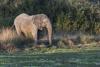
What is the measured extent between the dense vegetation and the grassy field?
228 inches

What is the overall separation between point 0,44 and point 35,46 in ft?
5.52

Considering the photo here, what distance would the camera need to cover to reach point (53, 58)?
18.7m

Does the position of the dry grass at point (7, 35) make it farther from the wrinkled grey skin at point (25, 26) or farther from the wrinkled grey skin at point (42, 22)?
the wrinkled grey skin at point (42, 22)

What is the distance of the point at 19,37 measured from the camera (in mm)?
24312

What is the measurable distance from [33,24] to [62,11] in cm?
473

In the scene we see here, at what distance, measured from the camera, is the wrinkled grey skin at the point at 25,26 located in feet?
81.3

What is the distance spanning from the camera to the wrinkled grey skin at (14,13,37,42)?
2479 cm

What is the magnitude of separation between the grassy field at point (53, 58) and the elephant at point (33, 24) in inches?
A: 88.1

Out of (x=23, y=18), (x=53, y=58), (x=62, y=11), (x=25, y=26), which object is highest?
(x=62, y=11)

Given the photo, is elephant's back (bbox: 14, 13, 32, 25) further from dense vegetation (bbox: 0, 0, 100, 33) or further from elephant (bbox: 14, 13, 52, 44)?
dense vegetation (bbox: 0, 0, 100, 33)

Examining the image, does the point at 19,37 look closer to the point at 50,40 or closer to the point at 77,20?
the point at 50,40

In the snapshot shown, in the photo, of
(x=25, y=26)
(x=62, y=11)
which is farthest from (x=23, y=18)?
(x=62, y=11)

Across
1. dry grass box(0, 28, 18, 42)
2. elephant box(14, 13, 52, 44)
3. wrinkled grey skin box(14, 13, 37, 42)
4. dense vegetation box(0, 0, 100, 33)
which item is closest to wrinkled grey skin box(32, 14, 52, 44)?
elephant box(14, 13, 52, 44)

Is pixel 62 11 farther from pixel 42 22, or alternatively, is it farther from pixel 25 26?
pixel 42 22
